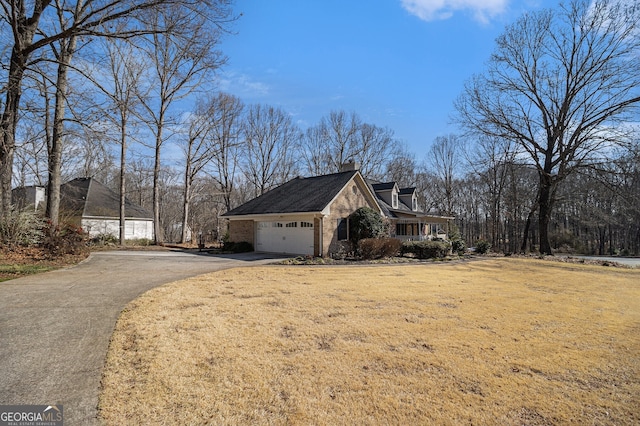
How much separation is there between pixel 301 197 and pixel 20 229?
44.5ft

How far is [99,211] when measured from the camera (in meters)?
27.8

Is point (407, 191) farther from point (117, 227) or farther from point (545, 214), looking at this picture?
point (117, 227)

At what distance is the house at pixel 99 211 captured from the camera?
88.1 feet

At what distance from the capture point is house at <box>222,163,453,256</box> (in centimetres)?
1898

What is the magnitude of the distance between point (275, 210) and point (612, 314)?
16.8 m

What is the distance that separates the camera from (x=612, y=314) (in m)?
7.32

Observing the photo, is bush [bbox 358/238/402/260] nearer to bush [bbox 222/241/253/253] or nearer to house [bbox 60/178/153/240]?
bush [bbox 222/241/253/253]

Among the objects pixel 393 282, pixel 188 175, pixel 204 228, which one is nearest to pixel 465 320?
pixel 393 282

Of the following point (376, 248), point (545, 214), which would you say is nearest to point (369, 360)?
point (376, 248)

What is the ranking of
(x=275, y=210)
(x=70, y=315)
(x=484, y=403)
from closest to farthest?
(x=484, y=403) < (x=70, y=315) < (x=275, y=210)

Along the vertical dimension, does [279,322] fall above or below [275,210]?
below

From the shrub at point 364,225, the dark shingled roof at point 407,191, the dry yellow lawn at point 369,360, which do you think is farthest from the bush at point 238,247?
the dark shingled roof at point 407,191

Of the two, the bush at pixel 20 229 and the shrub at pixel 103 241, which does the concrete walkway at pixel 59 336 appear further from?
the shrub at pixel 103 241

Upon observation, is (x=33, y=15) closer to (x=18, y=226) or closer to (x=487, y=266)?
(x=18, y=226)
